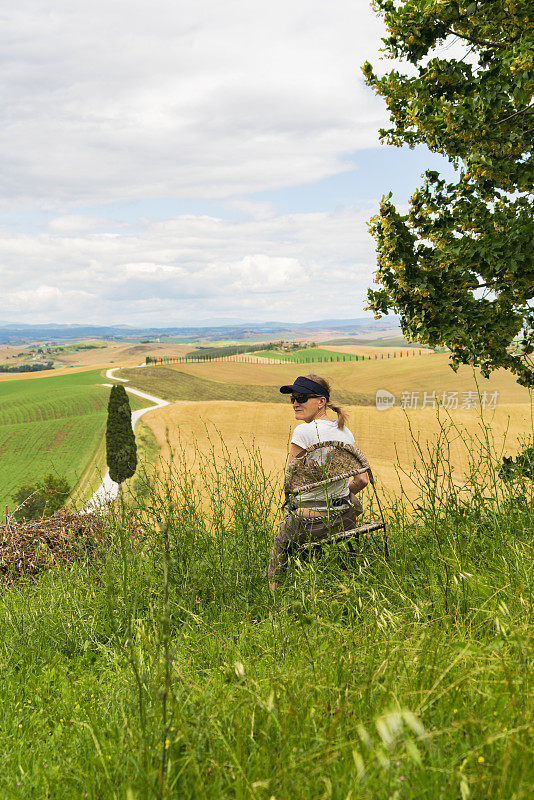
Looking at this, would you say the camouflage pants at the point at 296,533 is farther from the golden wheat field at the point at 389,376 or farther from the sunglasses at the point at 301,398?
the golden wheat field at the point at 389,376

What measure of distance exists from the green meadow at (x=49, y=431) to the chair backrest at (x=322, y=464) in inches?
1307

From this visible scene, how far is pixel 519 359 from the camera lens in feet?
19.7

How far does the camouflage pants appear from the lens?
146 inches

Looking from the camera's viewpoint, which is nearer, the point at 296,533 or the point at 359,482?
the point at 296,533

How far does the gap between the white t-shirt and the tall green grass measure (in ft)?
1.60

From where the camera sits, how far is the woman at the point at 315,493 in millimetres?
3754

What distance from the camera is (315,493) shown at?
391 centimetres

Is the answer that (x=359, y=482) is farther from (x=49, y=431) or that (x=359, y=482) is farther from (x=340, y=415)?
(x=49, y=431)

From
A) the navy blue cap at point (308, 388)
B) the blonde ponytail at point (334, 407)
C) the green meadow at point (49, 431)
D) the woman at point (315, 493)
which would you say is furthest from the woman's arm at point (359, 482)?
the green meadow at point (49, 431)

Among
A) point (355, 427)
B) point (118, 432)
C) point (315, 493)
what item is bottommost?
point (118, 432)

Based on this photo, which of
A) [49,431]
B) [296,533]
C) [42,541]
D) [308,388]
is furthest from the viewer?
[49,431]

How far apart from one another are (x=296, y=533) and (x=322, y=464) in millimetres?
571

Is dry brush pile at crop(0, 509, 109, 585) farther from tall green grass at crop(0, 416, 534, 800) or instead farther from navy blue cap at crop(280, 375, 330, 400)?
navy blue cap at crop(280, 375, 330, 400)

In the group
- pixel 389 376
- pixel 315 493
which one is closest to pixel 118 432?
pixel 389 376
